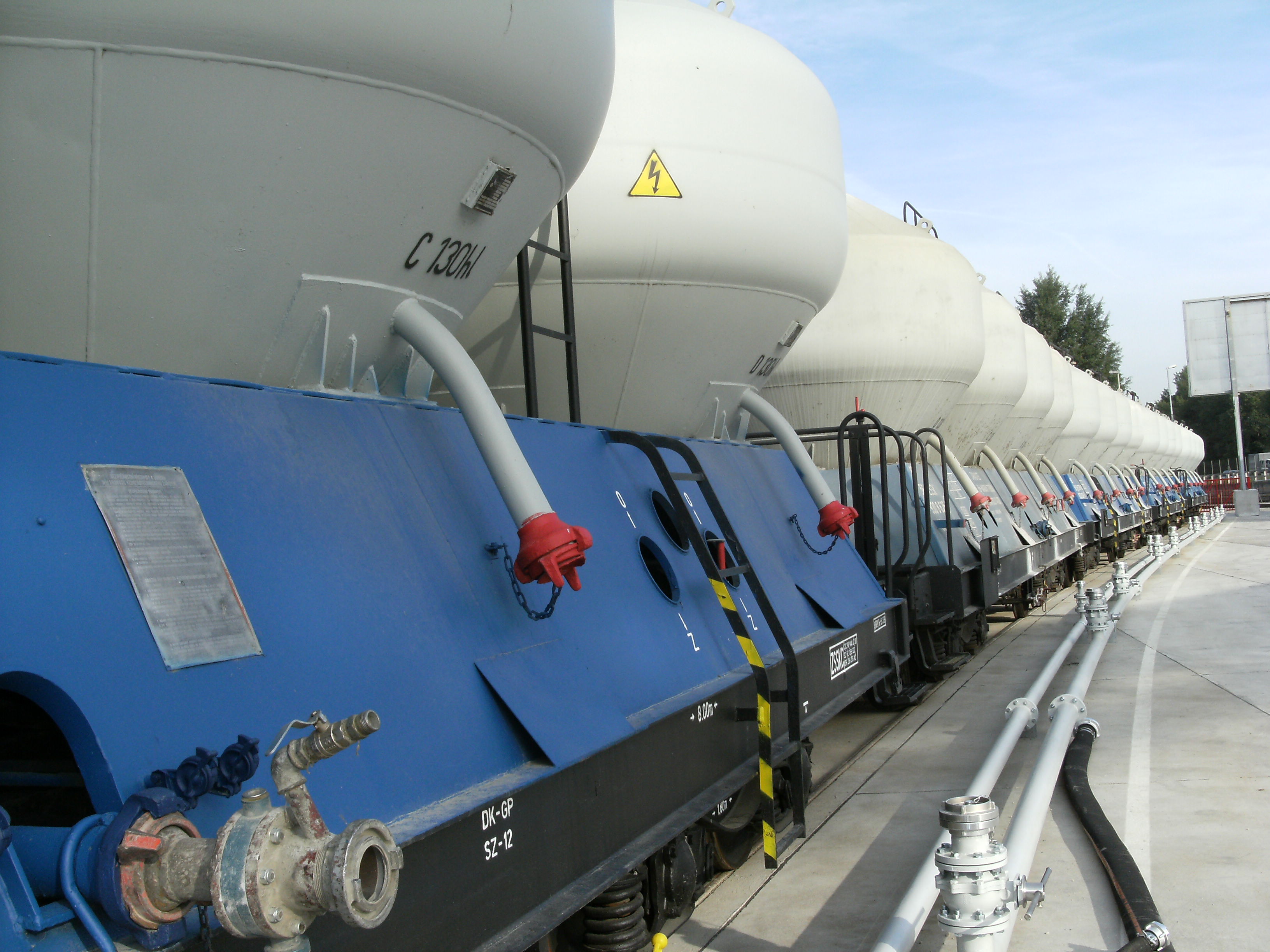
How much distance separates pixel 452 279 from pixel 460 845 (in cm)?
208

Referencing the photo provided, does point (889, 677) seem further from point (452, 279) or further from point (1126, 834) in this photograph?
point (452, 279)

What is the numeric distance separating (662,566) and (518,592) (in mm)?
1303

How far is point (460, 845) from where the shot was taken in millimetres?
2650

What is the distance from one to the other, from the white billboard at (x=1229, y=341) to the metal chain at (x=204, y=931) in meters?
44.4

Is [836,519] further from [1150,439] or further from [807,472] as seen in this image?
→ [1150,439]

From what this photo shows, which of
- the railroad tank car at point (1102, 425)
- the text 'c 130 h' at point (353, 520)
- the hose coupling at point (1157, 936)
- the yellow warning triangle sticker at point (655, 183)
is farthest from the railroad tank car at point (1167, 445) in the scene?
the hose coupling at point (1157, 936)

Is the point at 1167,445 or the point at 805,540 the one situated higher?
the point at 1167,445

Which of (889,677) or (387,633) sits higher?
(387,633)

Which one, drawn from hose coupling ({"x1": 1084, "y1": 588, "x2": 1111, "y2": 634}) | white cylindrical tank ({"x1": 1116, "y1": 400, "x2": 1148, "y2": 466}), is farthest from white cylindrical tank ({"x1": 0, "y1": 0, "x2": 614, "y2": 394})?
white cylindrical tank ({"x1": 1116, "y1": 400, "x2": 1148, "y2": 466})

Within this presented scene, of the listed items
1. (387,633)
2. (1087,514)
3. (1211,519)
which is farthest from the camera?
(1211,519)

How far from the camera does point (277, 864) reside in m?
1.83

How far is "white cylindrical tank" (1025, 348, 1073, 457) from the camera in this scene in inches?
834

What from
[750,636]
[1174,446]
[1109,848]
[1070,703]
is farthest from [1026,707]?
[1174,446]

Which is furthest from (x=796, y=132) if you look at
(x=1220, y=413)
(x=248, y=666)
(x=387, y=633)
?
(x=1220, y=413)
